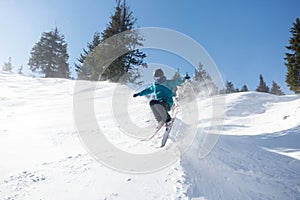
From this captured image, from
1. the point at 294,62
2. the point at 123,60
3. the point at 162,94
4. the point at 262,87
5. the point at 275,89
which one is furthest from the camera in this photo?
the point at 275,89

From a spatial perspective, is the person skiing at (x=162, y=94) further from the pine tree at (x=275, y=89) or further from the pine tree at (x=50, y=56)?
the pine tree at (x=275, y=89)

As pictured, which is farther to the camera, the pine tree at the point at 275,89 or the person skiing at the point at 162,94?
the pine tree at the point at 275,89

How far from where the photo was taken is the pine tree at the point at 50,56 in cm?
3472

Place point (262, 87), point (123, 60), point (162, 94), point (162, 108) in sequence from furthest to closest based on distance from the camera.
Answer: point (262, 87) < point (123, 60) < point (162, 94) < point (162, 108)

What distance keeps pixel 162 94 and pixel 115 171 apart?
2739 millimetres

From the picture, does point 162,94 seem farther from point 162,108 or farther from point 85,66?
point 85,66

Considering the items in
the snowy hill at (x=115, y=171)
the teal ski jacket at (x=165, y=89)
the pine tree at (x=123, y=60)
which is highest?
the pine tree at (x=123, y=60)

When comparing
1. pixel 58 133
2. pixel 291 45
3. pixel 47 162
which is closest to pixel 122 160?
pixel 47 162

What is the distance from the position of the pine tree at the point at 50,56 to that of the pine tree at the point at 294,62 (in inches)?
1528

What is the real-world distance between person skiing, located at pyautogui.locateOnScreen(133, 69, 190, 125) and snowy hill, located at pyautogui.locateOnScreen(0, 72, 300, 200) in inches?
39.6

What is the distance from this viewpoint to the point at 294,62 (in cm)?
2766

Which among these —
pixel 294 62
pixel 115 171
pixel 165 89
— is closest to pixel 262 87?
pixel 294 62

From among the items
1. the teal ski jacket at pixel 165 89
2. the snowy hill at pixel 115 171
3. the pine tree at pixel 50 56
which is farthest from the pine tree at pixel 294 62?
the pine tree at pixel 50 56

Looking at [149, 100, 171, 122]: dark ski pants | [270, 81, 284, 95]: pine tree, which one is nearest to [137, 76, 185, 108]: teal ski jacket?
[149, 100, 171, 122]: dark ski pants
